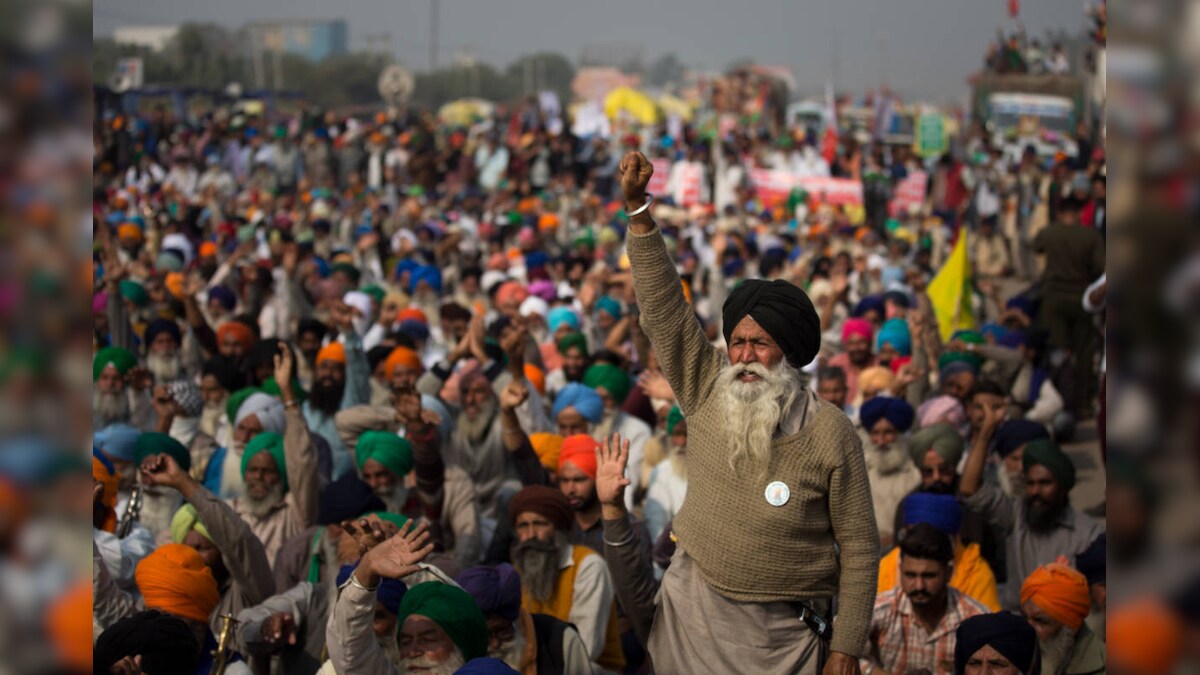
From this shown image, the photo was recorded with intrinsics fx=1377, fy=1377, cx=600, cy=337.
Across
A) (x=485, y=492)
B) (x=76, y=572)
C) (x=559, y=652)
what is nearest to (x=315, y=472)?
(x=485, y=492)

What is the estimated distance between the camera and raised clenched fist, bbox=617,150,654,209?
8.70ft

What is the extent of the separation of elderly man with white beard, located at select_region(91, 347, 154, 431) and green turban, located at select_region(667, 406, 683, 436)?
2675mm

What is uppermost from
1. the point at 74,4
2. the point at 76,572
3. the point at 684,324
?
the point at 74,4

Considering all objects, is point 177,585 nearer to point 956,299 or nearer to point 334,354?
point 334,354

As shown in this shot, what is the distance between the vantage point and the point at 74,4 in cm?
77

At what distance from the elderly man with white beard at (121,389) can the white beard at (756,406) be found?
4.68m

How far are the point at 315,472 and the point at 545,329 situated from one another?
455 centimetres

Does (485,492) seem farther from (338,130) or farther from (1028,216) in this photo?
(338,130)

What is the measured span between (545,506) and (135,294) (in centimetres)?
605

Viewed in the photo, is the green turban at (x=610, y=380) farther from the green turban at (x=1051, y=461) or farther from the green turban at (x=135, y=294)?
the green turban at (x=135, y=294)

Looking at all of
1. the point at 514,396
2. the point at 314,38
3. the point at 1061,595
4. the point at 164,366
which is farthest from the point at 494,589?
the point at 314,38

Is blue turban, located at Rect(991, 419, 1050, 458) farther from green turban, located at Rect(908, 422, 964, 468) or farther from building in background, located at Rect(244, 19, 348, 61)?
building in background, located at Rect(244, 19, 348, 61)

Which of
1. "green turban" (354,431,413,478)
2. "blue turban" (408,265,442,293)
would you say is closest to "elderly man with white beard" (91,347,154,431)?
"green turban" (354,431,413,478)

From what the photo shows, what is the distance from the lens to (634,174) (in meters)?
2.66
